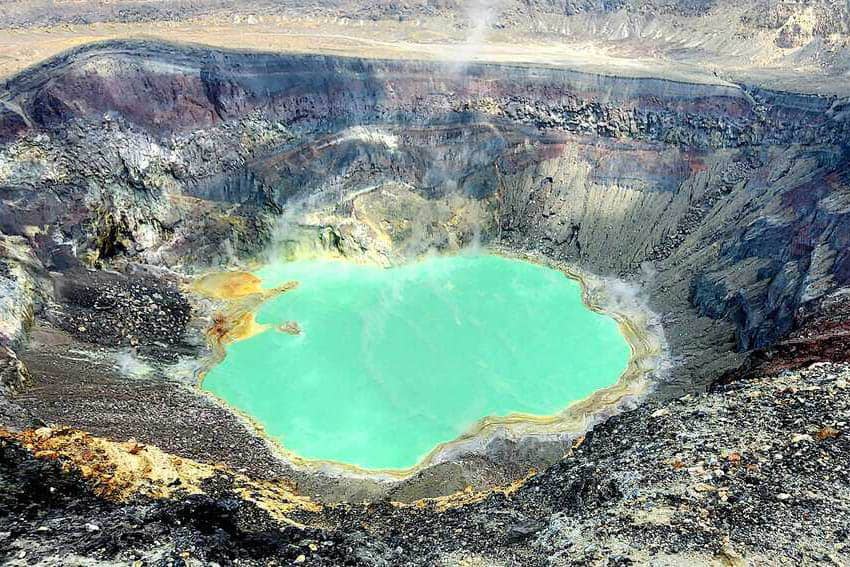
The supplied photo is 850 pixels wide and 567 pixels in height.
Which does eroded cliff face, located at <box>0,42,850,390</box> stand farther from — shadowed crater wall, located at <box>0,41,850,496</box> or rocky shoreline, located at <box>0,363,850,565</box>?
rocky shoreline, located at <box>0,363,850,565</box>

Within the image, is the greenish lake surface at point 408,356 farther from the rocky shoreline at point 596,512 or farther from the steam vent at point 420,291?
the rocky shoreline at point 596,512

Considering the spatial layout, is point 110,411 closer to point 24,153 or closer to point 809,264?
point 24,153

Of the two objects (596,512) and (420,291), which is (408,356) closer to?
(420,291)

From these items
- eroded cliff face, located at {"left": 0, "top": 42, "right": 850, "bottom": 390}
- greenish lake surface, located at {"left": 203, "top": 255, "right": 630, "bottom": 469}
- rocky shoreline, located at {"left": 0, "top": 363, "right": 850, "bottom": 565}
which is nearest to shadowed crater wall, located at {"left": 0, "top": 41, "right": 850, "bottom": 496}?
eroded cliff face, located at {"left": 0, "top": 42, "right": 850, "bottom": 390}

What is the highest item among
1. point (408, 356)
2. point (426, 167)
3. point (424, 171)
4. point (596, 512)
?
point (596, 512)

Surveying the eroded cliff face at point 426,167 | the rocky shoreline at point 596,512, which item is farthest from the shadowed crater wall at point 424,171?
the rocky shoreline at point 596,512

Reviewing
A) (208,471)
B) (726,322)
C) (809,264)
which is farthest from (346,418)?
(809,264)

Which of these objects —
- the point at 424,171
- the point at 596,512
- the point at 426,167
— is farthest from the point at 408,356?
the point at 596,512
